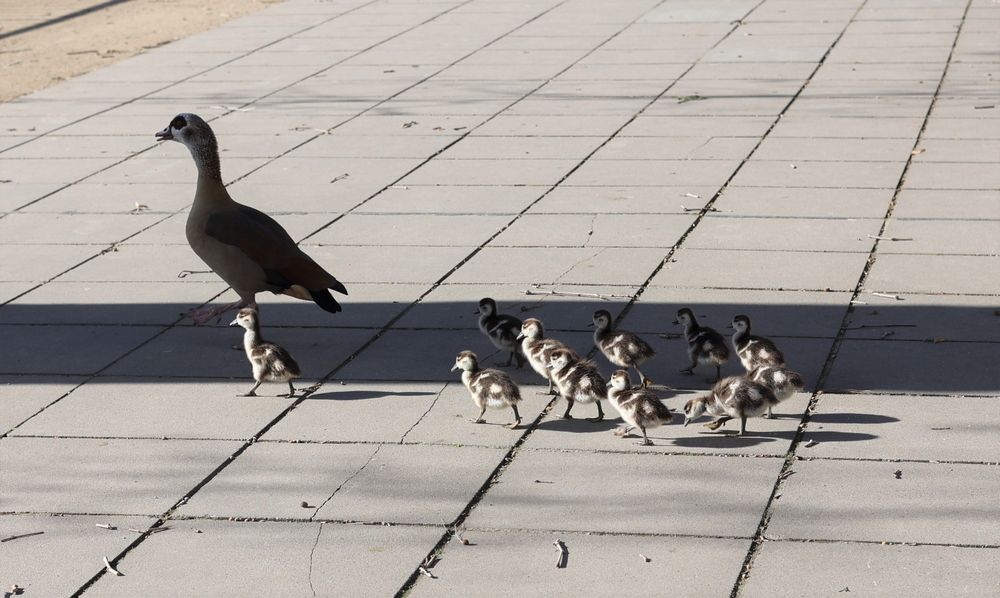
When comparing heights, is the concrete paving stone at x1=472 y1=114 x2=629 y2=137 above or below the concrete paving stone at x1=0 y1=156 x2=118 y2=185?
below

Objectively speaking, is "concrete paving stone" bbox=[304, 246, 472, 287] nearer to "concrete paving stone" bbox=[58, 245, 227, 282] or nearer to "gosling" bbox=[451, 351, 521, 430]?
"concrete paving stone" bbox=[58, 245, 227, 282]

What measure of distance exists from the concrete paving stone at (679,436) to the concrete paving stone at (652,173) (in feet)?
17.3

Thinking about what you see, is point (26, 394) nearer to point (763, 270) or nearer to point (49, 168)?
point (763, 270)

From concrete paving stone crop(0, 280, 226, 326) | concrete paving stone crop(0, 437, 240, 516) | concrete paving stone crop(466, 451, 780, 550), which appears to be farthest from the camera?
concrete paving stone crop(0, 280, 226, 326)

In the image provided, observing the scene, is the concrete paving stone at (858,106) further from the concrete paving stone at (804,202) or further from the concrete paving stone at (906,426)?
the concrete paving stone at (906,426)

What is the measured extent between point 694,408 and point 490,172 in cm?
639

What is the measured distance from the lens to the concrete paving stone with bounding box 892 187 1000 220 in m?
11.8

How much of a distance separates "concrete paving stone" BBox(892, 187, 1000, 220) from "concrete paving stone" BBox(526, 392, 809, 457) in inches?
166

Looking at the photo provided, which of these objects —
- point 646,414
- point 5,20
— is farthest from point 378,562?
point 5,20

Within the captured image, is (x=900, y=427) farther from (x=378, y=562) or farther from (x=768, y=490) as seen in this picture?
(x=378, y=562)

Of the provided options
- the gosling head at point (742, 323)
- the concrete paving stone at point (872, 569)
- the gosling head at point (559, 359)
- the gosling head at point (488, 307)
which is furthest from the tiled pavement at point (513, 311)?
the gosling head at point (742, 323)

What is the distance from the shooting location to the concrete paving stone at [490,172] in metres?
13.5

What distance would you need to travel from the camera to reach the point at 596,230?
11805mm

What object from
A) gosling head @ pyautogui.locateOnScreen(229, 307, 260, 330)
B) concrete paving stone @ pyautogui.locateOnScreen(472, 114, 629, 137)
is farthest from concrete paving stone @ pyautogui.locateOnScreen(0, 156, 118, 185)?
gosling head @ pyautogui.locateOnScreen(229, 307, 260, 330)
